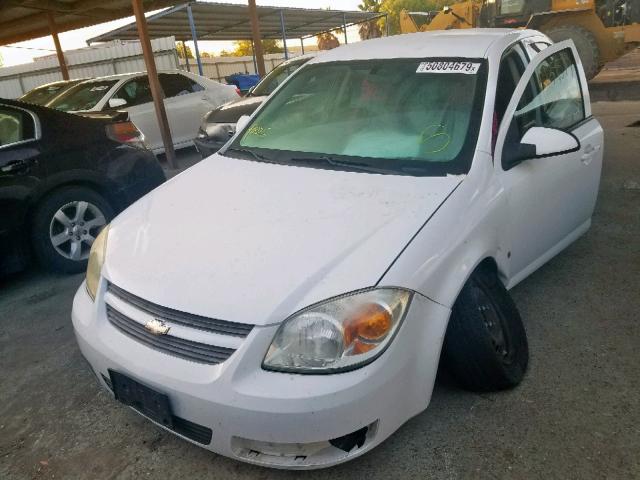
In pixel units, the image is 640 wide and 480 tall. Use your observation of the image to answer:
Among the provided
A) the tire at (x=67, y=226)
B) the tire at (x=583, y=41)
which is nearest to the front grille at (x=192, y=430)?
the tire at (x=67, y=226)

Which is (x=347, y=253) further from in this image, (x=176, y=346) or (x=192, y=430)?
(x=192, y=430)

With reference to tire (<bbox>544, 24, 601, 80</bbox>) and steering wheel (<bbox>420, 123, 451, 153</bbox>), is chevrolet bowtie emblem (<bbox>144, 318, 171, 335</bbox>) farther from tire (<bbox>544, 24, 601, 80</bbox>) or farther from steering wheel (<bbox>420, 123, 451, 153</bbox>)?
tire (<bbox>544, 24, 601, 80</bbox>)

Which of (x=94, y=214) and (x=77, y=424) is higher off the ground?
(x=94, y=214)

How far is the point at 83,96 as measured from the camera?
7848 mm

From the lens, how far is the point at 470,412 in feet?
7.33

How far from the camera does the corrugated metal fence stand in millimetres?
20547

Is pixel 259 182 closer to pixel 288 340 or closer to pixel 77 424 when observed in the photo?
pixel 288 340

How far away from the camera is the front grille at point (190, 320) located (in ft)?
5.68

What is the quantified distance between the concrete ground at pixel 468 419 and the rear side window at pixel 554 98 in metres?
1.02

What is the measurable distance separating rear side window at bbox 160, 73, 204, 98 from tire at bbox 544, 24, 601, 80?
25.5 feet

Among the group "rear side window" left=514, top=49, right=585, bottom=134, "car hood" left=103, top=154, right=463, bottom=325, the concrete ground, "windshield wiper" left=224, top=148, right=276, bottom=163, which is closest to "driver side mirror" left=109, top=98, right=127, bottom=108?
the concrete ground

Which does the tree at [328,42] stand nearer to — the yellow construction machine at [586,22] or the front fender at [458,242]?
the yellow construction machine at [586,22]

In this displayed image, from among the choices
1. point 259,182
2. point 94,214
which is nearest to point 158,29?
point 94,214

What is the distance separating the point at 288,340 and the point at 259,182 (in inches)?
41.1
